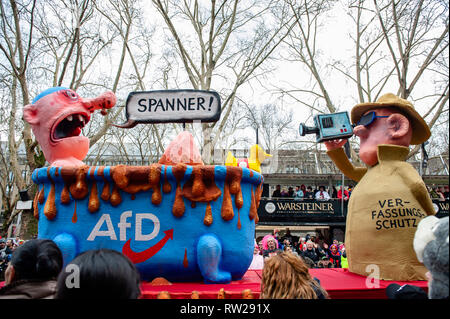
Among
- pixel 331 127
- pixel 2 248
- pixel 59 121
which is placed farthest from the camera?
pixel 2 248

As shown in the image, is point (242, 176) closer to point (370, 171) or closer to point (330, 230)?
point (370, 171)

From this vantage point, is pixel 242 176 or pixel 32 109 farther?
pixel 32 109

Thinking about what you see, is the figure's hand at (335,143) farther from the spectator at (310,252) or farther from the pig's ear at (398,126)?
the spectator at (310,252)

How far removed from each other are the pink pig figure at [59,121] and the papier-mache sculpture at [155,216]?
0.43 m

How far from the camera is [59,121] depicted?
11.4 feet

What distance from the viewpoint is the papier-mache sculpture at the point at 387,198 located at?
3158 millimetres

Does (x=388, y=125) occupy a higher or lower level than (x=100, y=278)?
higher

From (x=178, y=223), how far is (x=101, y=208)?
68 cm

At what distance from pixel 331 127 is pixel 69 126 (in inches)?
113

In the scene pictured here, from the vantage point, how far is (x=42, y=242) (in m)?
1.82

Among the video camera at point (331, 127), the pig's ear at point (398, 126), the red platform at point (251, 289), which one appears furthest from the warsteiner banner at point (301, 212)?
the red platform at point (251, 289)

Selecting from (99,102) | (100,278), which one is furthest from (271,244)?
(100,278)

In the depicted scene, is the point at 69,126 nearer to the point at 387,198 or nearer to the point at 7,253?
the point at 387,198

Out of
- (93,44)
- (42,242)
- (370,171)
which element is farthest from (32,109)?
(93,44)
